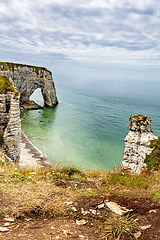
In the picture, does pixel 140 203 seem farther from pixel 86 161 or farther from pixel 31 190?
pixel 86 161

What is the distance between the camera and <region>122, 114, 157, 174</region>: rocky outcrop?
11.8m

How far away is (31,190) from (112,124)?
148 feet

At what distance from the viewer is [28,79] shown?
183 ft

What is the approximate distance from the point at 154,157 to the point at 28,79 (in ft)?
178

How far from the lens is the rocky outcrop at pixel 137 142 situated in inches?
465

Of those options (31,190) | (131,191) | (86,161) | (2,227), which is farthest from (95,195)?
(86,161)

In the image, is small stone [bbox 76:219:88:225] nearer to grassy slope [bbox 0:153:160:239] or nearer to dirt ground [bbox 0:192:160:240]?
dirt ground [bbox 0:192:160:240]

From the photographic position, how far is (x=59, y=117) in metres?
52.4

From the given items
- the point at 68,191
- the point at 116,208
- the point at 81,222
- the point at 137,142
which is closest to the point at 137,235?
the point at 116,208

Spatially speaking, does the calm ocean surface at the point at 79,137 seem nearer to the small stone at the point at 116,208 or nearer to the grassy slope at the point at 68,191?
the grassy slope at the point at 68,191

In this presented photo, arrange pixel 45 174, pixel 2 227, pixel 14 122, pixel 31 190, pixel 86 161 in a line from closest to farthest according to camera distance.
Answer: pixel 2 227 → pixel 31 190 → pixel 45 174 → pixel 14 122 → pixel 86 161

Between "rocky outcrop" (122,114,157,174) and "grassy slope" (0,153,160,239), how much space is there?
12.0 feet

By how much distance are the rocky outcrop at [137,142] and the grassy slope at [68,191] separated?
12.0 feet

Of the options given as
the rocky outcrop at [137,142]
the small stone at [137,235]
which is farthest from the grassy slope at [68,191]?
the rocky outcrop at [137,142]
